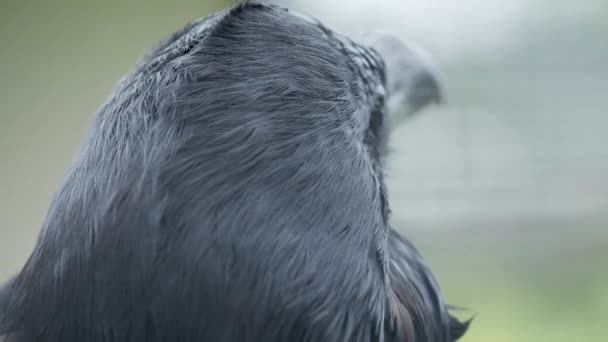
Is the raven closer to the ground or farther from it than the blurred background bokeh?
farther from it

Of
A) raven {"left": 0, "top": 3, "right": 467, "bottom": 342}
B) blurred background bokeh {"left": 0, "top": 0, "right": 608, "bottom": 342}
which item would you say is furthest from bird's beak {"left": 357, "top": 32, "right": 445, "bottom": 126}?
blurred background bokeh {"left": 0, "top": 0, "right": 608, "bottom": 342}

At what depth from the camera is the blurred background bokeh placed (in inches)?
73.0

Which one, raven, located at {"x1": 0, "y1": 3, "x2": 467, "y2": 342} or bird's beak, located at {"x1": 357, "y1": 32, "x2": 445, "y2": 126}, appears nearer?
raven, located at {"x1": 0, "y1": 3, "x2": 467, "y2": 342}

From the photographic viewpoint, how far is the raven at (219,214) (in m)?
0.43

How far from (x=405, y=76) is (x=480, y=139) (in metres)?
1.32

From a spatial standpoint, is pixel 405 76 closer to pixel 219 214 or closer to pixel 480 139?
pixel 219 214

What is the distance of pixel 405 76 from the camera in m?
0.86

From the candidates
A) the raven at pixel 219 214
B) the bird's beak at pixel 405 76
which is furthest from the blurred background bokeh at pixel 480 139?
the raven at pixel 219 214

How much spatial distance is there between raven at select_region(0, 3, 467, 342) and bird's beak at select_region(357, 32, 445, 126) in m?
0.28

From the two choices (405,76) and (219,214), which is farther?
(405,76)

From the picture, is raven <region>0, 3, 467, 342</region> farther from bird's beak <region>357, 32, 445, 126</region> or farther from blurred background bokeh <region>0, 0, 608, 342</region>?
blurred background bokeh <region>0, 0, 608, 342</region>

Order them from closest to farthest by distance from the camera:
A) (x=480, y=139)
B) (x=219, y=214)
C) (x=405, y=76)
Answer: (x=219, y=214) → (x=405, y=76) → (x=480, y=139)

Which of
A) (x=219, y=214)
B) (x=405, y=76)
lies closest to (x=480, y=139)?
(x=405, y=76)

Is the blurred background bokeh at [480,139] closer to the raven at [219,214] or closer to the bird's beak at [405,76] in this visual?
the bird's beak at [405,76]
